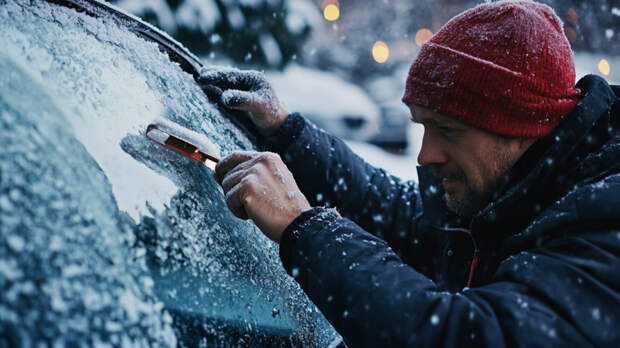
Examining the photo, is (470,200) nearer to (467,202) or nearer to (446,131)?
(467,202)

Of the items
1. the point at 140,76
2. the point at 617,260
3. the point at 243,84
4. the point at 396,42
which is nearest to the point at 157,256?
the point at 140,76

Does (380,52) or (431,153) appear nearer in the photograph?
(431,153)

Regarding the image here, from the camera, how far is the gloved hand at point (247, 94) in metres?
1.74

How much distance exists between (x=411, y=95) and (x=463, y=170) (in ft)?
1.17

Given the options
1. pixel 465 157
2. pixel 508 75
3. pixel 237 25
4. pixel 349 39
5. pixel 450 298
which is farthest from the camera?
pixel 349 39

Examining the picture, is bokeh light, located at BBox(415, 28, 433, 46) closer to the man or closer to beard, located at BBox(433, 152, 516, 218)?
the man

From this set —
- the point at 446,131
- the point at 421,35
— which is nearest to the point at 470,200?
the point at 446,131

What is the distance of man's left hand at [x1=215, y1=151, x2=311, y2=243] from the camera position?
1.24 m

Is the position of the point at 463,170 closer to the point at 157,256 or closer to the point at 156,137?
the point at 156,137

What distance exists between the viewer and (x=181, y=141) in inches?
46.5

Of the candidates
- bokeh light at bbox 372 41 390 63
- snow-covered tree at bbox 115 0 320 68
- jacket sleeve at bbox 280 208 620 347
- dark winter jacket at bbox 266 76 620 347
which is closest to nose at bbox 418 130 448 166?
dark winter jacket at bbox 266 76 620 347

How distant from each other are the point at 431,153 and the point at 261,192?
0.80 m

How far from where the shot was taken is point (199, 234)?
103 centimetres

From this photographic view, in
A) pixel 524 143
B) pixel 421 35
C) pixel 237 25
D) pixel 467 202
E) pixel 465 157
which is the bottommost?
pixel 237 25
